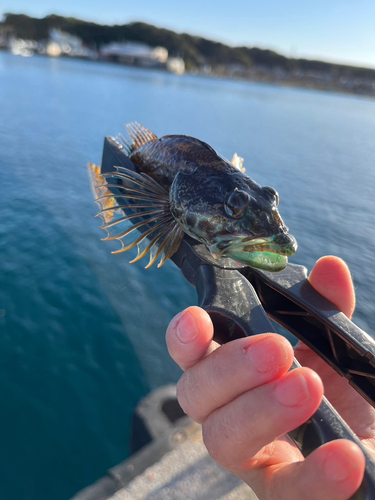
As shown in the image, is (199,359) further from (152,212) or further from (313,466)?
(152,212)

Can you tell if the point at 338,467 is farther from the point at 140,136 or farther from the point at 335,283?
the point at 140,136

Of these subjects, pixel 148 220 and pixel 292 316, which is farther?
pixel 292 316

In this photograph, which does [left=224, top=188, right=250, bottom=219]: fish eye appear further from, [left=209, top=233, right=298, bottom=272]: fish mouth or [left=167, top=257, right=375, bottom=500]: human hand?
[left=167, top=257, right=375, bottom=500]: human hand

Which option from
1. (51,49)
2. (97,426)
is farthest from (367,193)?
(51,49)

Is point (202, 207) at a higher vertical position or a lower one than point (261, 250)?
higher

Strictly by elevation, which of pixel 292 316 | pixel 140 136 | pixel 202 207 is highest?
pixel 140 136

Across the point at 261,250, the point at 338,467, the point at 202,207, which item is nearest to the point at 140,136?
the point at 202,207
